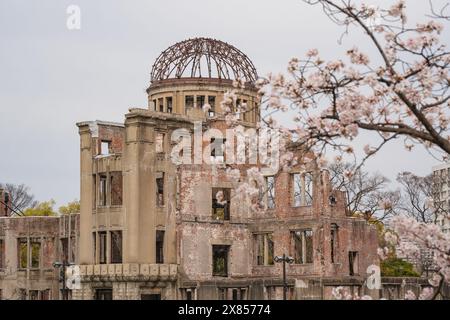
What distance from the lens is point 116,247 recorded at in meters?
48.0

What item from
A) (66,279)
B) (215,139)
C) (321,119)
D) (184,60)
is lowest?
(66,279)

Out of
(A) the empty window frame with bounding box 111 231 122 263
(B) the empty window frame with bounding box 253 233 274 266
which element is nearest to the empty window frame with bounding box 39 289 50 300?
(A) the empty window frame with bounding box 111 231 122 263

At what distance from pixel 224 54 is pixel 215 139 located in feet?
20.1

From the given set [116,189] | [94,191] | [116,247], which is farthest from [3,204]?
[116,247]

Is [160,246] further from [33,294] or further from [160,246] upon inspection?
[33,294]

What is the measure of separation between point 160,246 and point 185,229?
58.5 inches

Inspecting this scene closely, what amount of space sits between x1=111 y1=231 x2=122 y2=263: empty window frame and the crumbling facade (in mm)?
5012

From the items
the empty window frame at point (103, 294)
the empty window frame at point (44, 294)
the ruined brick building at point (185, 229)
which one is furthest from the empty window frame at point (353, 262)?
the empty window frame at point (44, 294)

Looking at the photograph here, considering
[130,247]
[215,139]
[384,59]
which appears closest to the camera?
[384,59]

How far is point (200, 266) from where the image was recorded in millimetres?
47812

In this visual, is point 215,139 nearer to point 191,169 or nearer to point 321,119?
point 191,169

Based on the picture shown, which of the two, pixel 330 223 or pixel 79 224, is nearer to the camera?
pixel 330 223

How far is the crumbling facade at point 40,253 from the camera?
5309cm
